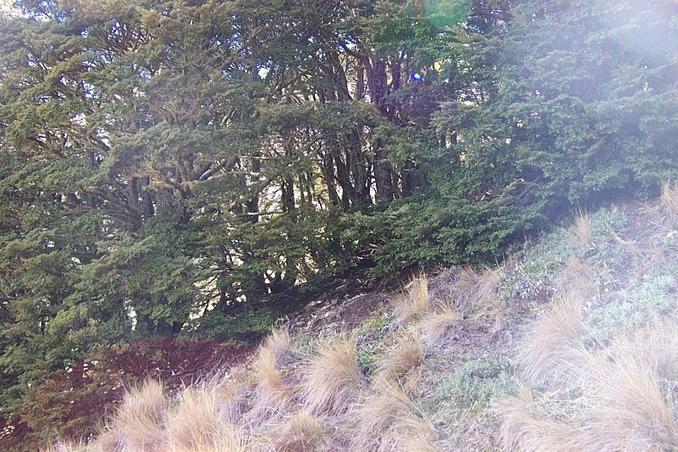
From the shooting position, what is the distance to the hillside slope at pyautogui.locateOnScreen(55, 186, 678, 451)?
6.26ft

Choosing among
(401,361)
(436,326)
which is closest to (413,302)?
(436,326)

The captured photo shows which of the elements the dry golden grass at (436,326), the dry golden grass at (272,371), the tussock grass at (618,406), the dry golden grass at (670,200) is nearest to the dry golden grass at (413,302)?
the dry golden grass at (436,326)

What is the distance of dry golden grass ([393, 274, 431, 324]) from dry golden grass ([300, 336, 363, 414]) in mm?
829

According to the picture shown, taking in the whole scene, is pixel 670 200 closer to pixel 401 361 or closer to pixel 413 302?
pixel 413 302

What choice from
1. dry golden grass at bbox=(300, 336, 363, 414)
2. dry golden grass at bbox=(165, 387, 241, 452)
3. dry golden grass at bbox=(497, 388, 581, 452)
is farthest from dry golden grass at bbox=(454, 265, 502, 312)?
dry golden grass at bbox=(165, 387, 241, 452)

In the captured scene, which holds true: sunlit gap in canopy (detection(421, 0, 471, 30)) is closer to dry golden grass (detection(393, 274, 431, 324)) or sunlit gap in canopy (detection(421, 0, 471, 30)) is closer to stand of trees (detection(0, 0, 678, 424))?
stand of trees (detection(0, 0, 678, 424))

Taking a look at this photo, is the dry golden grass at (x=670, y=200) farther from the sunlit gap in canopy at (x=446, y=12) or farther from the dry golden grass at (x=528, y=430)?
the sunlit gap in canopy at (x=446, y=12)

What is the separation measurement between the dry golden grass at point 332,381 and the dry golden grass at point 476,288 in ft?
3.69

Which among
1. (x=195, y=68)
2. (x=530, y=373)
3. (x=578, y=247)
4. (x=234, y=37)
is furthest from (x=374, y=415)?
(x=234, y=37)

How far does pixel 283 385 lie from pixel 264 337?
1391 mm

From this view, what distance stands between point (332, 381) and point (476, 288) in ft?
5.26

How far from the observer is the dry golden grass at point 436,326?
3156mm

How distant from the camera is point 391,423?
7.81ft

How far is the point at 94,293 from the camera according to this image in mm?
4137
